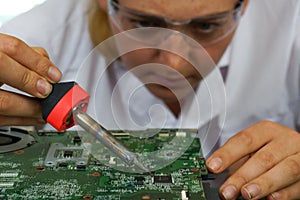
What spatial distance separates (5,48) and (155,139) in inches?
17.6

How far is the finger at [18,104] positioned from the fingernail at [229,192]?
50cm

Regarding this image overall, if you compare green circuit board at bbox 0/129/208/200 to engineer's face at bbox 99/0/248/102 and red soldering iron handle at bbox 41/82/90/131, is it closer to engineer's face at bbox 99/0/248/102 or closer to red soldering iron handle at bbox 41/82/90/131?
red soldering iron handle at bbox 41/82/90/131

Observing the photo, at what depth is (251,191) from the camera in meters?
1.14

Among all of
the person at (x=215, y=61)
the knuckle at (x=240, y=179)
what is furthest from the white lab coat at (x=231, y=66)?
the knuckle at (x=240, y=179)

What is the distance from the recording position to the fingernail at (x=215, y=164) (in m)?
1.21

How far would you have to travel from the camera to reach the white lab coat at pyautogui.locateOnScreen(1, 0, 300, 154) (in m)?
1.78

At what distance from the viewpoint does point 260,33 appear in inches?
76.9

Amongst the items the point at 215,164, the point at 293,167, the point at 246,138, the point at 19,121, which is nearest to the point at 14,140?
the point at 19,121

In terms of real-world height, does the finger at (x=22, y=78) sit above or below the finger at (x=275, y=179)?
above

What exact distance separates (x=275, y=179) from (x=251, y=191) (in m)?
0.13

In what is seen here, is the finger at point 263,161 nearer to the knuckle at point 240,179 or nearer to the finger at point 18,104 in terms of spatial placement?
the knuckle at point 240,179

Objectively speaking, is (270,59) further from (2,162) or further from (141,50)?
(2,162)

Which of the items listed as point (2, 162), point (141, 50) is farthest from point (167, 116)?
point (2, 162)

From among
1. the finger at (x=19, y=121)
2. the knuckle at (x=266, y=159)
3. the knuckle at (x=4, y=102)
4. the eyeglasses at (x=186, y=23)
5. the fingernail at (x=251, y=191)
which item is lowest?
the fingernail at (x=251, y=191)
